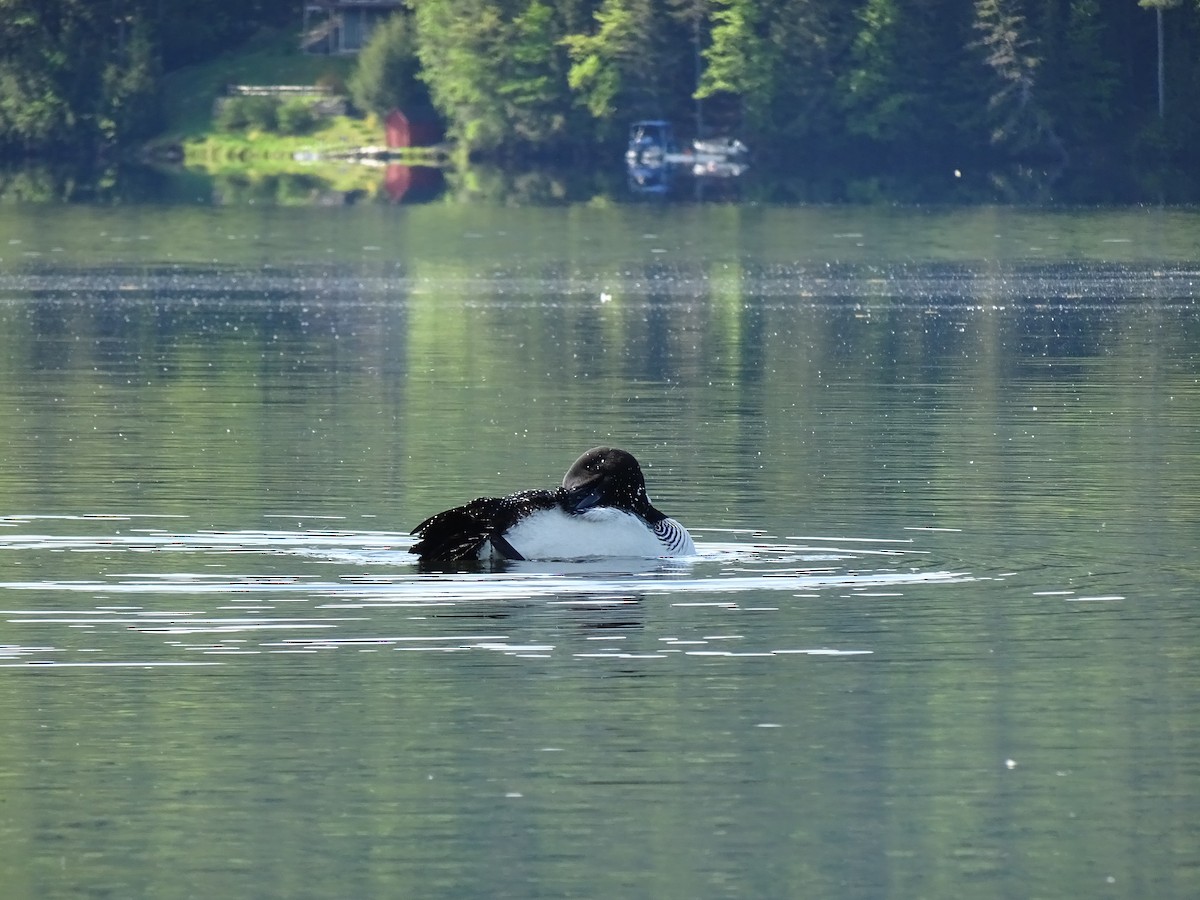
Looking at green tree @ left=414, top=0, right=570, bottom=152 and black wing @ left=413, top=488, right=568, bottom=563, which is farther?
green tree @ left=414, top=0, right=570, bottom=152

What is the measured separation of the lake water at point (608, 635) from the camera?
10.8 metres

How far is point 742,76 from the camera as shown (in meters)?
118

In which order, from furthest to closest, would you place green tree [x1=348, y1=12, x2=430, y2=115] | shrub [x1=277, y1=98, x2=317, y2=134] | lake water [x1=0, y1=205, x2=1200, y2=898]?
shrub [x1=277, y1=98, x2=317, y2=134], green tree [x1=348, y1=12, x2=430, y2=115], lake water [x1=0, y1=205, x2=1200, y2=898]

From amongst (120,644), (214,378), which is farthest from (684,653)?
(214,378)

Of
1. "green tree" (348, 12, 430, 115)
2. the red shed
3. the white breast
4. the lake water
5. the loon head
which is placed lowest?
the lake water

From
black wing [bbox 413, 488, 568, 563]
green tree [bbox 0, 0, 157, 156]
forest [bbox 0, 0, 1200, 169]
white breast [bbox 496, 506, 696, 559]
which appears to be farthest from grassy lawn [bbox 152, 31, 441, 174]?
black wing [bbox 413, 488, 568, 563]

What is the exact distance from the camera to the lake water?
10.8 m

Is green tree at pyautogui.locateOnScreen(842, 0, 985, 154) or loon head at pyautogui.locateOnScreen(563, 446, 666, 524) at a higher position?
green tree at pyautogui.locateOnScreen(842, 0, 985, 154)

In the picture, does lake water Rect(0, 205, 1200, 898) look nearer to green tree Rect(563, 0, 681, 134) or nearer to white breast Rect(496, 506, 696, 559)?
white breast Rect(496, 506, 696, 559)

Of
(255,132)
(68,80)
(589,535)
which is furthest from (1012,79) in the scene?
(589,535)

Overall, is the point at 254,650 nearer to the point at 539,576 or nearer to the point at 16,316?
the point at 539,576

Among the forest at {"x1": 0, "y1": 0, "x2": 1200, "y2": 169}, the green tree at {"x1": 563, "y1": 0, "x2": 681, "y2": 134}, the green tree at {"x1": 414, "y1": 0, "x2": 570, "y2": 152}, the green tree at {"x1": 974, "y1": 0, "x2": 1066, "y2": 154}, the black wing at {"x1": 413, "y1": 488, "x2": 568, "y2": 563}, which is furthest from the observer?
the green tree at {"x1": 414, "y1": 0, "x2": 570, "y2": 152}

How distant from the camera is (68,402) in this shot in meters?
28.9

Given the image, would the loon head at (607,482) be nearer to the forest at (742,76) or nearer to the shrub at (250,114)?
the forest at (742,76)
